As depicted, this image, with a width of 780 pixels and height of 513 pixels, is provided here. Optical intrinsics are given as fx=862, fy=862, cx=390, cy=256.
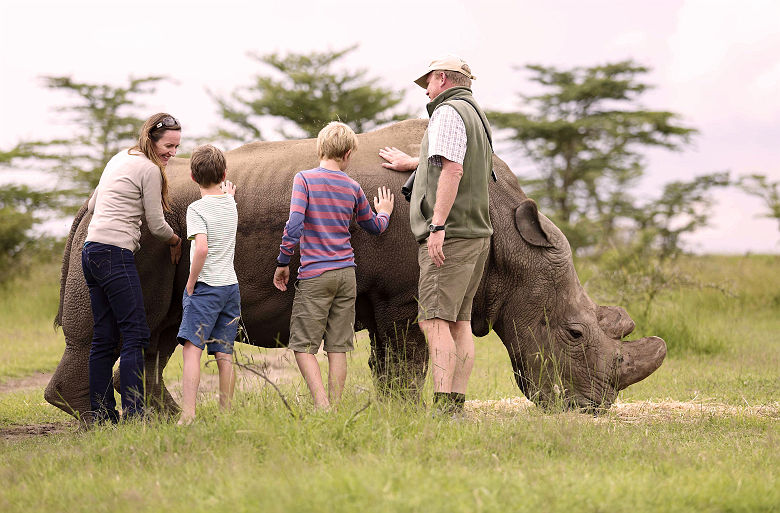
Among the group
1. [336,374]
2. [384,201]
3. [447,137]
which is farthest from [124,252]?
[447,137]

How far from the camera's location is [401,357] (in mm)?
6832

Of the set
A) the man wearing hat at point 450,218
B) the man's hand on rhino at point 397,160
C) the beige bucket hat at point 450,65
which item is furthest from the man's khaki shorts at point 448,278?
the beige bucket hat at point 450,65

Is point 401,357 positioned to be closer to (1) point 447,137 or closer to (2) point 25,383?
(1) point 447,137

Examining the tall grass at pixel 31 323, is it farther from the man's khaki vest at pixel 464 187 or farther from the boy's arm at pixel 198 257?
the man's khaki vest at pixel 464 187

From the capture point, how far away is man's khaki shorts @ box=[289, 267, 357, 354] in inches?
237

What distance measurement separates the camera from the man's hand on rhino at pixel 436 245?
589 cm

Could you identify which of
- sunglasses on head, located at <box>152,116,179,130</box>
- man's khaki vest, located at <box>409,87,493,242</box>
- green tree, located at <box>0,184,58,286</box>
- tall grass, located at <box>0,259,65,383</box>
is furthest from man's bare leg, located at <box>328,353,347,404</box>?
green tree, located at <box>0,184,58,286</box>

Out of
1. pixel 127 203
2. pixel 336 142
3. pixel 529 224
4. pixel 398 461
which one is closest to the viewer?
pixel 398 461

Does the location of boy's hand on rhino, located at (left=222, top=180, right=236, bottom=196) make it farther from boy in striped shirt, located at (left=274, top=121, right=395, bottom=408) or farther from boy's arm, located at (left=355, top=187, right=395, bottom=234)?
boy's arm, located at (left=355, top=187, right=395, bottom=234)

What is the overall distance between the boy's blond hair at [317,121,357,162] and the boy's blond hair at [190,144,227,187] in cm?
71

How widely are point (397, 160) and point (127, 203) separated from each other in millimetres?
2093

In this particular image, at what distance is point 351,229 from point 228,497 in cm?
307

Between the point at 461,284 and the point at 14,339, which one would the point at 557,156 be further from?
the point at 461,284

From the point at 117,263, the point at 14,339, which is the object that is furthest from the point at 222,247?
the point at 14,339
